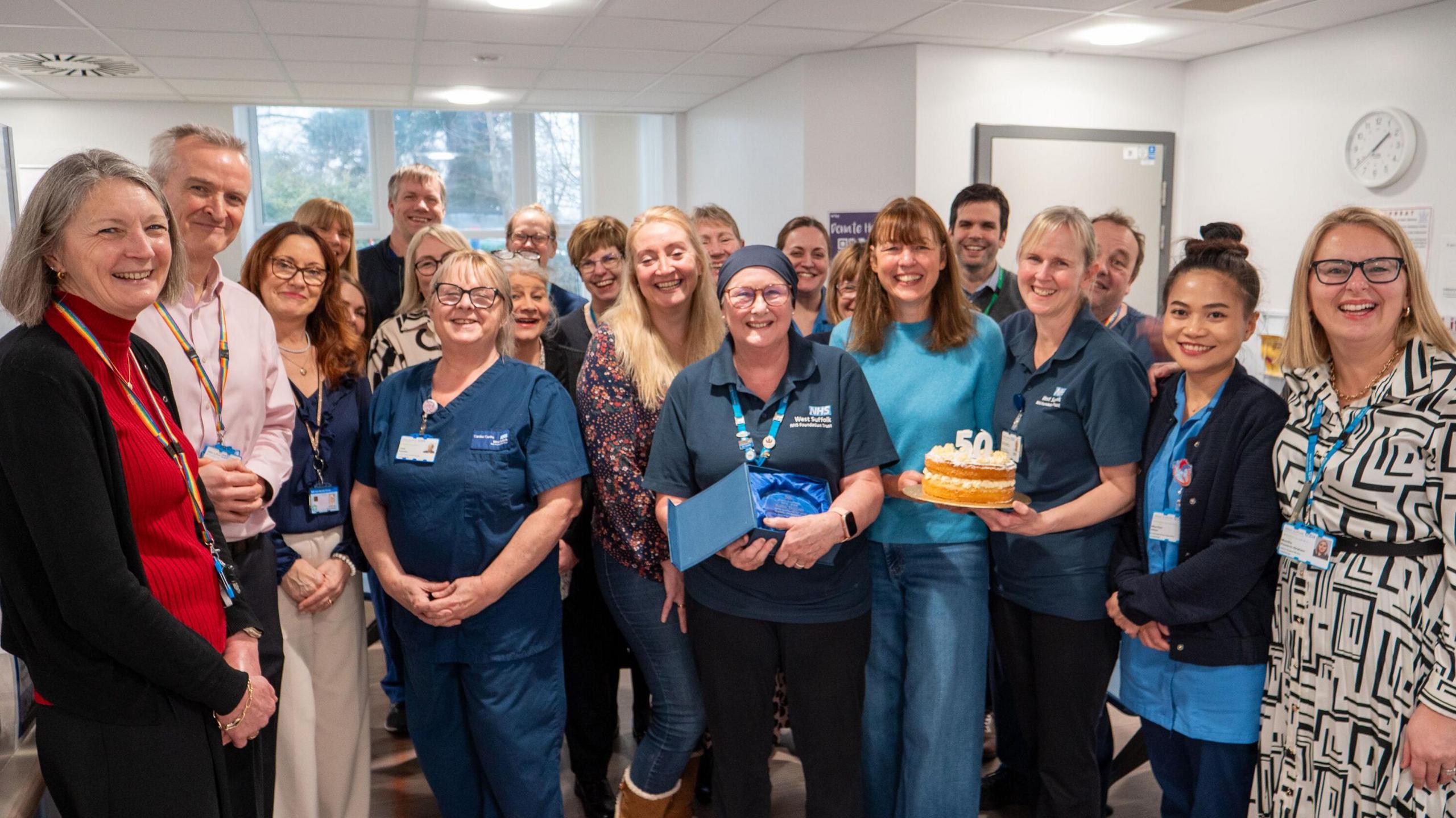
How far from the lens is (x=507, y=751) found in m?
2.40

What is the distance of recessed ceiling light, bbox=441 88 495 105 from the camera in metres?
7.54

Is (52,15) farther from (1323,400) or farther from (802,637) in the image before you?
(1323,400)

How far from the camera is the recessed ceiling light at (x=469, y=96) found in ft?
24.7

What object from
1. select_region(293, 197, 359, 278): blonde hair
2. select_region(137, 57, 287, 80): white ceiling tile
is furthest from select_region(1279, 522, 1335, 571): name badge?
select_region(137, 57, 287, 80): white ceiling tile

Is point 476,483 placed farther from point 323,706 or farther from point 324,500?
point 323,706

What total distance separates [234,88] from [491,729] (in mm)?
6713

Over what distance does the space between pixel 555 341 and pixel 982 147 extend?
12.6 feet

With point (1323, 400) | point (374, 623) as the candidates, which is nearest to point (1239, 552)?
point (1323, 400)

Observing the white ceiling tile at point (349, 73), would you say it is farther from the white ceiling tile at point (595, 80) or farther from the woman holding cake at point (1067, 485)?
the woman holding cake at point (1067, 485)

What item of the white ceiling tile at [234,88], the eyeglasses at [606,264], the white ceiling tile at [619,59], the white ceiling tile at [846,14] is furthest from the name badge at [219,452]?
the white ceiling tile at [234,88]

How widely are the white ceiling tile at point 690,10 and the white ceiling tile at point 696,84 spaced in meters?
1.76

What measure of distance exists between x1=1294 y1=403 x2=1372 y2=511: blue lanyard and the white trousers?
2374mm

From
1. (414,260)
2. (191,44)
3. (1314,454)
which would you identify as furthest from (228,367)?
(191,44)

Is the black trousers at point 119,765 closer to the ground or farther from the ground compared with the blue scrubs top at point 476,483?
closer to the ground
